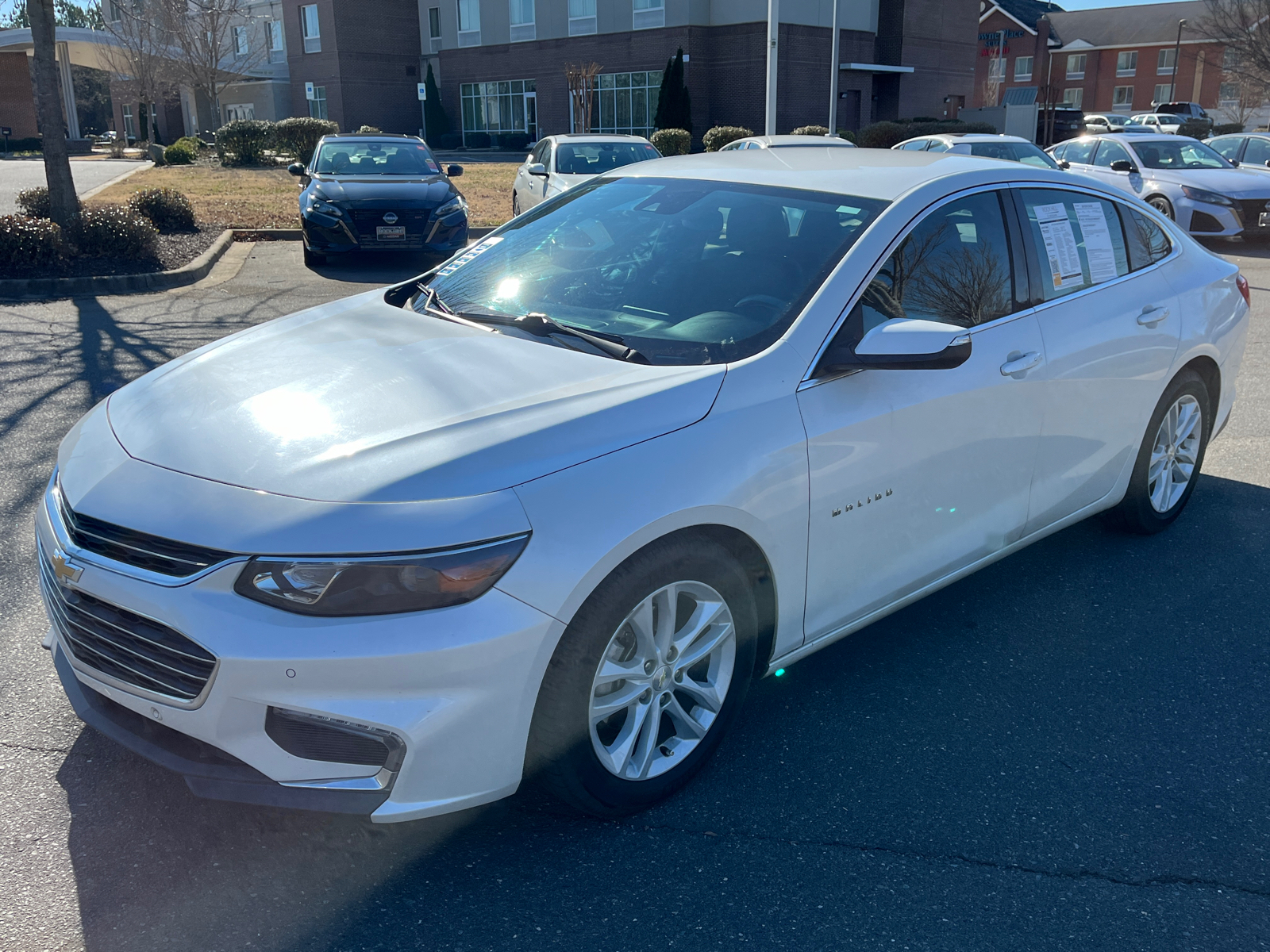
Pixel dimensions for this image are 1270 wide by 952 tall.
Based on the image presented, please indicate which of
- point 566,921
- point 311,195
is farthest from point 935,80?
point 566,921

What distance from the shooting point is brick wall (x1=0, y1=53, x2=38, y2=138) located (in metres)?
58.0

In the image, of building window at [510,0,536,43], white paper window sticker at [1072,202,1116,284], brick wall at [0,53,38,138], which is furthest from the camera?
brick wall at [0,53,38,138]

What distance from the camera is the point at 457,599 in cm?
240

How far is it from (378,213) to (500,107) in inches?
1677

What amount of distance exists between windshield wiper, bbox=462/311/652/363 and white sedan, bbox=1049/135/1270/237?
13.9m

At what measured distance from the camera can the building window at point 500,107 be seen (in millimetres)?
50625

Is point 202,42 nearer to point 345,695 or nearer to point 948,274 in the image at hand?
point 948,274

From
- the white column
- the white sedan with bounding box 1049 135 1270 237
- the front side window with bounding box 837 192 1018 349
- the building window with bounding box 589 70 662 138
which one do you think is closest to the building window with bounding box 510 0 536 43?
the building window with bounding box 589 70 662 138

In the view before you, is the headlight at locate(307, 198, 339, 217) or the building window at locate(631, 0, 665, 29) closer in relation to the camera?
the headlight at locate(307, 198, 339, 217)

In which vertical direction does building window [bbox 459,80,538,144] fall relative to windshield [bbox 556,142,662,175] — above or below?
above

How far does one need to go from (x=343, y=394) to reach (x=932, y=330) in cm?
173

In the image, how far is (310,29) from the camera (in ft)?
185

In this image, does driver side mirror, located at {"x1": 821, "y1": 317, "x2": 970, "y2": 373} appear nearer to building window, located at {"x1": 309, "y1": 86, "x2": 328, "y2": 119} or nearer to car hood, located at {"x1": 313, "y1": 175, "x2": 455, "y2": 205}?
car hood, located at {"x1": 313, "y1": 175, "x2": 455, "y2": 205}

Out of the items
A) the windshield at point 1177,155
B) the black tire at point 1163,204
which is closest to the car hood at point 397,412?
the black tire at point 1163,204
